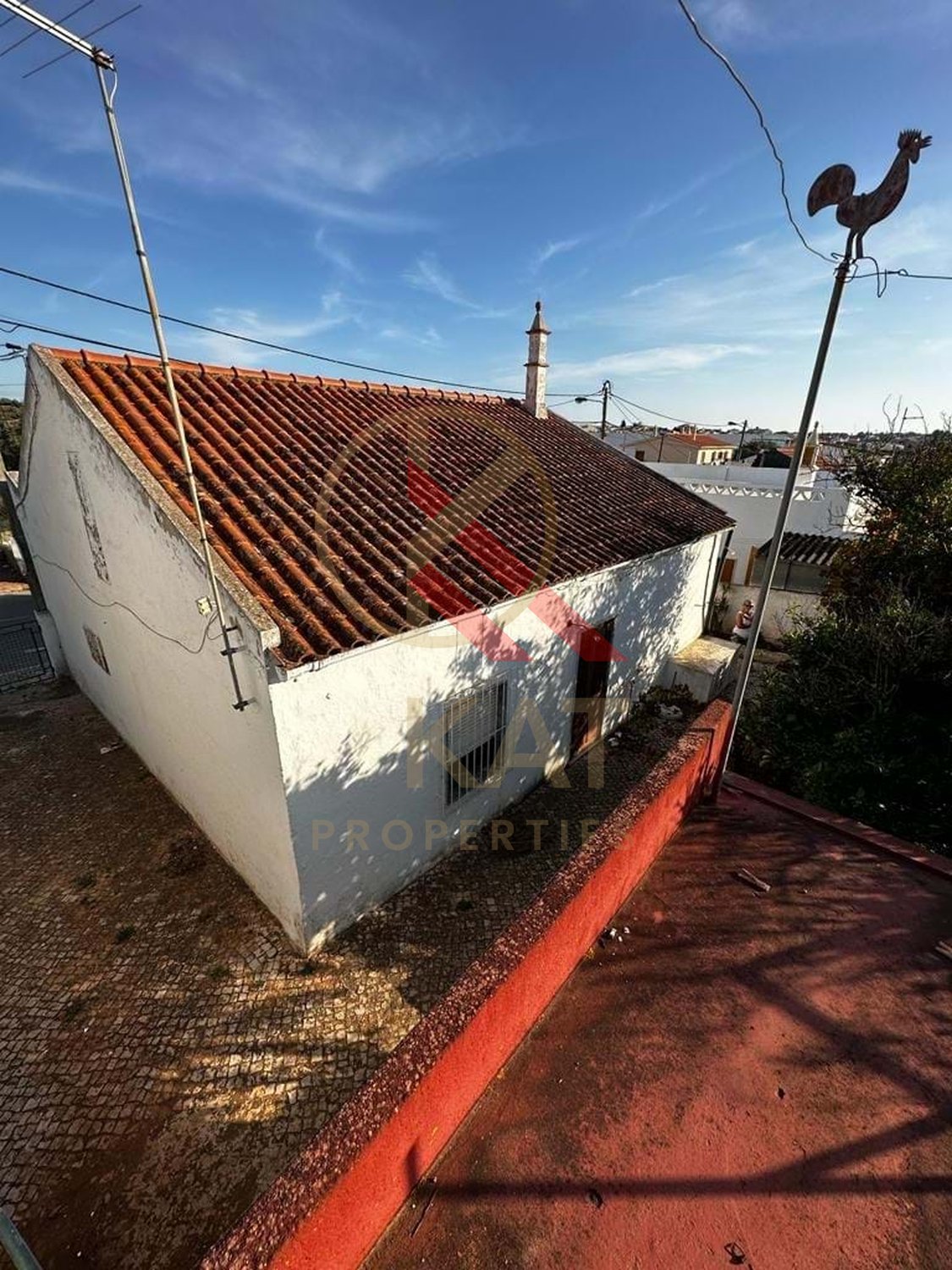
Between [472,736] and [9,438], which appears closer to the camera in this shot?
[472,736]

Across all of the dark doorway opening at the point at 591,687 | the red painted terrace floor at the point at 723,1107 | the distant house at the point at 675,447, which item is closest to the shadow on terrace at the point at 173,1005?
the dark doorway opening at the point at 591,687

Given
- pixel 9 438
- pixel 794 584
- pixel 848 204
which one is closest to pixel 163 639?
pixel 848 204

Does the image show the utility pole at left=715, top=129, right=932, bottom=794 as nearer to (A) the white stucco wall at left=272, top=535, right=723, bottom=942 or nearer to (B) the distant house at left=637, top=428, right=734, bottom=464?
(A) the white stucco wall at left=272, top=535, right=723, bottom=942

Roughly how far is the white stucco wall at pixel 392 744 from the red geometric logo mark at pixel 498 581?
0.14 meters

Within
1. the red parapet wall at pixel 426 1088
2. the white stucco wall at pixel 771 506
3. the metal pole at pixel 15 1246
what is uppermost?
the white stucco wall at pixel 771 506

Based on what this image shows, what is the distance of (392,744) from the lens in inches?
227

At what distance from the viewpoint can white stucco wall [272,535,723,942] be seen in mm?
5000

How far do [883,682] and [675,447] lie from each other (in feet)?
155

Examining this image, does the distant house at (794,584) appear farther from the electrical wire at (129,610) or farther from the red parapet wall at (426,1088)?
the electrical wire at (129,610)

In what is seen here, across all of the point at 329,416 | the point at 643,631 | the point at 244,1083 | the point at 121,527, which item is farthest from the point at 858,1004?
the point at 329,416

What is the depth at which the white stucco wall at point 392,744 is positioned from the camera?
500 cm

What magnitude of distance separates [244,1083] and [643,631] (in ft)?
28.4

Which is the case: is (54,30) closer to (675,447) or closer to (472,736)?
(472,736)

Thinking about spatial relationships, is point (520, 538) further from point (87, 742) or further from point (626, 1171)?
point (87, 742)
